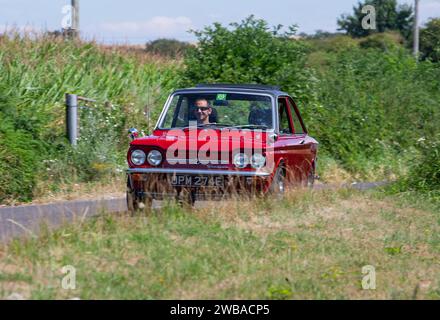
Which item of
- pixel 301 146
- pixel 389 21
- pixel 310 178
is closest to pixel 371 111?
pixel 310 178

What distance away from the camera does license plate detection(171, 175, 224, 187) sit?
34.9 feet

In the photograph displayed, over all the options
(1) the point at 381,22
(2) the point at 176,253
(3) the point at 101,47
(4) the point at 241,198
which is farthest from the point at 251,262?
(1) the point at 381,22

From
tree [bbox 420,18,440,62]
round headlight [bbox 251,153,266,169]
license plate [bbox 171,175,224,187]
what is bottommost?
license plate [bbox 171,175,224,187]

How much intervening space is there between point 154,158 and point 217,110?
1709 mm

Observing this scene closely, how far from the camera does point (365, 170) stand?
18.2m

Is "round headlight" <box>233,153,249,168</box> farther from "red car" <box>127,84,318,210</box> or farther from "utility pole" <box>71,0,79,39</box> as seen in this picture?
"utility pole" <box>71,0,79,39</box>

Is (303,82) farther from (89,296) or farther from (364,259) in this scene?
(89,296)

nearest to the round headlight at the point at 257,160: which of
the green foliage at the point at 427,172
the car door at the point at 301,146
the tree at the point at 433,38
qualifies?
the car door at the point at 301,146

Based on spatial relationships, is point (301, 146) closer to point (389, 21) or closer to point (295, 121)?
point (295, 121)

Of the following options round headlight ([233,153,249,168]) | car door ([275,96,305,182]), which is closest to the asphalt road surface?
round headlight ([233,153,249,168])

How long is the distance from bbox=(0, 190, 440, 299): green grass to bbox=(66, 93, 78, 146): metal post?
557cm

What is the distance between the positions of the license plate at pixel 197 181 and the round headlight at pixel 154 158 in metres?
A: 0.29

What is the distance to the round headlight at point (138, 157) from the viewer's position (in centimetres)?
1085
